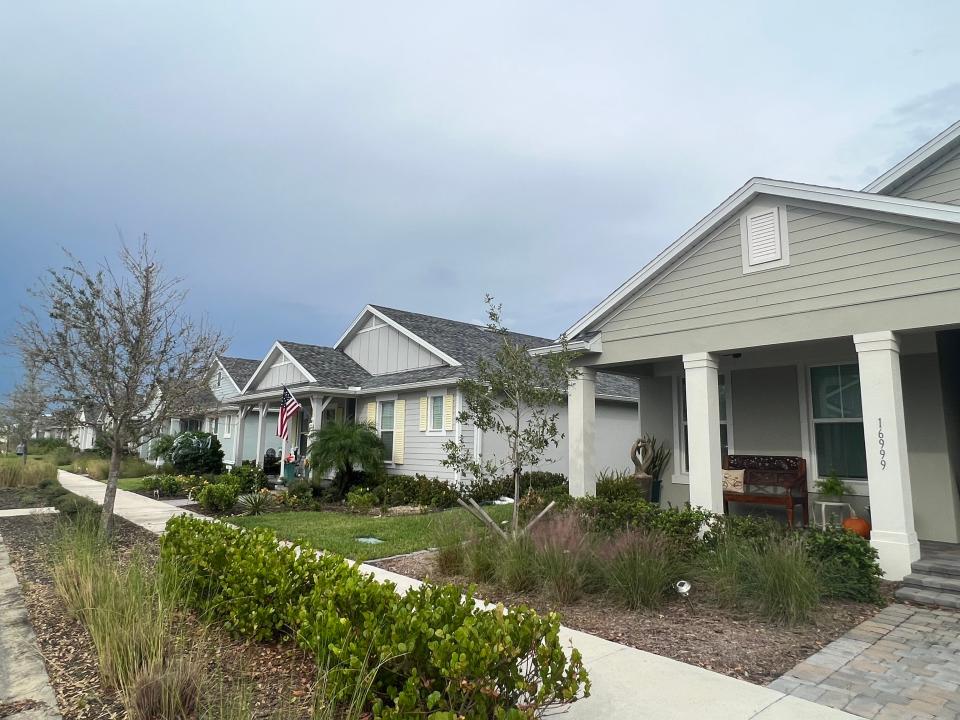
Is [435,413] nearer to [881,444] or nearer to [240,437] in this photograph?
[881,444]

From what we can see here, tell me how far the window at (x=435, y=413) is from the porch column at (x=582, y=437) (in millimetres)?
6421

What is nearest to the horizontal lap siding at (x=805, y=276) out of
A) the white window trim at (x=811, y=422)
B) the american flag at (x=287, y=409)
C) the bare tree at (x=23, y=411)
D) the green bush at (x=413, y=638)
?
the white window trim at (x=811, y=422)

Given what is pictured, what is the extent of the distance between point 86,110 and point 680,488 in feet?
45.0

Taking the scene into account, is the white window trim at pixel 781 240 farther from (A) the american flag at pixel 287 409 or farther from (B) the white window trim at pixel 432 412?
(A) the american flag at pixel 287 409

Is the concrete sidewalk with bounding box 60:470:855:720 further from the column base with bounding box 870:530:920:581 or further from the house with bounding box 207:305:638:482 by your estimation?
the house with bounding box 207:305:638:482

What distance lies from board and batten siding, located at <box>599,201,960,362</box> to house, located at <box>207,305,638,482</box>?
21.2ft

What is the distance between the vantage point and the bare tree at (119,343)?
339 inches

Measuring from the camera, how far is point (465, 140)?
532 inches

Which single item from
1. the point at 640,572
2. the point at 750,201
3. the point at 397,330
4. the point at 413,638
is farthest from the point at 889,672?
the point at 397,330

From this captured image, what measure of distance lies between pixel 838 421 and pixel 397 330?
13004 mm

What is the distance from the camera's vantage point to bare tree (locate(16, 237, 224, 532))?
861 centimetres

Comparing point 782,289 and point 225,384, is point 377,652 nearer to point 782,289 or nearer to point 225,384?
point 782,289

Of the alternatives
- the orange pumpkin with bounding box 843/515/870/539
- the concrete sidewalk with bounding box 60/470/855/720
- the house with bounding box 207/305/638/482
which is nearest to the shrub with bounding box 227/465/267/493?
the house with bounding box 207/305/638/482

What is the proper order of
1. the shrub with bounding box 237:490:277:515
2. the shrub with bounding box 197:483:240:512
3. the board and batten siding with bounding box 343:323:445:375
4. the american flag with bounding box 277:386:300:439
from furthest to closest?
the board and batten siding with bounding box 343:323:445:375 < the american flag with bounding box 277:386:300:439 < the shrub with bounding box 237:490:277:515 < the shrub with bounding box 197:483:240:512
